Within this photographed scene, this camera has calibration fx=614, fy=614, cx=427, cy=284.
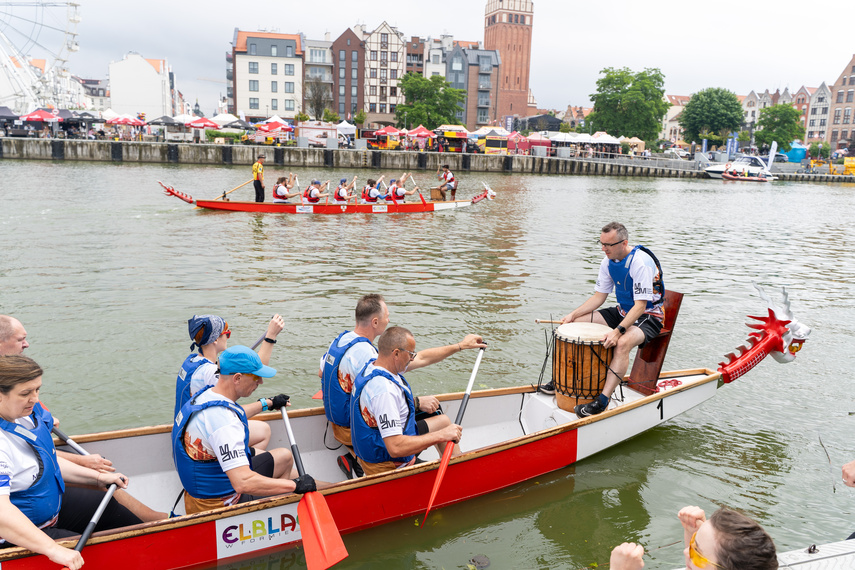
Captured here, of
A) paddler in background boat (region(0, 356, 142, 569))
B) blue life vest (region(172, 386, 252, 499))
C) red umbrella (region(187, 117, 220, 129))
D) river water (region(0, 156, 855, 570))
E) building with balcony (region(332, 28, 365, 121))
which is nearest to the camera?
paddler in background boat (region(0, 356, 142, 569))

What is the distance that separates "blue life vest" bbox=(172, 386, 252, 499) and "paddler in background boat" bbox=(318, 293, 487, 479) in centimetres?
124

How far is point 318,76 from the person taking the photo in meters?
93.1

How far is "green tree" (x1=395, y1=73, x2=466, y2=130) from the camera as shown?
7962 cm

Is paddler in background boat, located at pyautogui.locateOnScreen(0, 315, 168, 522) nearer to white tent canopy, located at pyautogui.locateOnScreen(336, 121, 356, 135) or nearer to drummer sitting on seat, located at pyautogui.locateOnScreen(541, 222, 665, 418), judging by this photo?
drummer sitting on seat, located at pyautogui.locateOnScreen(541, 222, 665, 418)

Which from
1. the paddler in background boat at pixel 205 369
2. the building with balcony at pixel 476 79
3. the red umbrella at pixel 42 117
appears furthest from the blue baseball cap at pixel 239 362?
the building with balcony at pixel 476 79

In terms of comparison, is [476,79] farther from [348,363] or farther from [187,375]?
[187,375]

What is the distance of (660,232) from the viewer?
24391mm

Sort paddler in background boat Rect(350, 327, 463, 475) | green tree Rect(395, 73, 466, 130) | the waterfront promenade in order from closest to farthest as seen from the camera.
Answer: paddler in background boat Rect(350, 327, 463, 475) → the waterfront promenade → green tree Rect(395, 73, 466, 130)

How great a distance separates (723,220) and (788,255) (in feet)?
30.5

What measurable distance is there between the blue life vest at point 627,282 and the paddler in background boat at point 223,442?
14.8 feet

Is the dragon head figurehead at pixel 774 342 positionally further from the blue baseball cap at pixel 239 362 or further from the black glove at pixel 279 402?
the blue baseball cap at pixel 239 362

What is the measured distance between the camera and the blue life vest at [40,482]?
12.8 feet

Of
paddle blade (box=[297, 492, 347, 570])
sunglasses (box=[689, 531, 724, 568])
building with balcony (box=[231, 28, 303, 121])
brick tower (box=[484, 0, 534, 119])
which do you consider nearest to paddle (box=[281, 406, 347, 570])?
paddle blade (box=[297, 492, 347, 570])

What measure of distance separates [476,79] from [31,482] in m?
113
